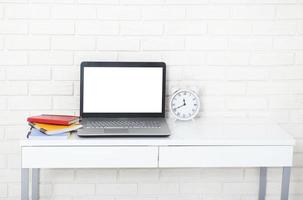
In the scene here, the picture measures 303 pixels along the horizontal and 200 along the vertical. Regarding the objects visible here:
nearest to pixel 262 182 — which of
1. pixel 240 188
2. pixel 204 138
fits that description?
pixel 240 188

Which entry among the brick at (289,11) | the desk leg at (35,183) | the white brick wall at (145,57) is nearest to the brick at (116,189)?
the white brick wall at (145,57)

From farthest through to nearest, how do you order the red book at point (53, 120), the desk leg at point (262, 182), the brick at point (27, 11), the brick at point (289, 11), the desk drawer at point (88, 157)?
1. the desk leg at point (262, 182)
2. the brick at point (289, 11)
3. the brick at point (27, 11)
4. the red book at point (53, 120)
5. the desk drawer at point (88, 157)

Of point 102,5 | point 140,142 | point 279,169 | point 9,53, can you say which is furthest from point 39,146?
point 279,169

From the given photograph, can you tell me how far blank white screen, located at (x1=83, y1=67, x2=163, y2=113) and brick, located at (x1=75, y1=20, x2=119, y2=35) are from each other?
18cm

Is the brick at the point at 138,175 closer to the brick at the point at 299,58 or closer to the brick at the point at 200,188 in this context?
the brick at the point at 200,188

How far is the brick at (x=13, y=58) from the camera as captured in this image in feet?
8.80

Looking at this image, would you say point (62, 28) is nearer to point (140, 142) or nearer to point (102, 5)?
point (102, 5)

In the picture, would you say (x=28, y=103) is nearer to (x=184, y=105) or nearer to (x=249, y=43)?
(x=184, y=105)

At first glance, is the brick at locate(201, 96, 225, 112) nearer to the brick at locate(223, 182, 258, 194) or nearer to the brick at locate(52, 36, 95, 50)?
the brick at locate(223, 182, 258, 194)

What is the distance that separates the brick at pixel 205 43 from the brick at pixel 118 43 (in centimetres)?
25

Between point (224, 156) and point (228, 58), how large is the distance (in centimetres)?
57

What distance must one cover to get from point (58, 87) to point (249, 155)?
962mm

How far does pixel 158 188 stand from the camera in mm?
2889

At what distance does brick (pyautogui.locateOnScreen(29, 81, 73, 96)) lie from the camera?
2727 millimetres
